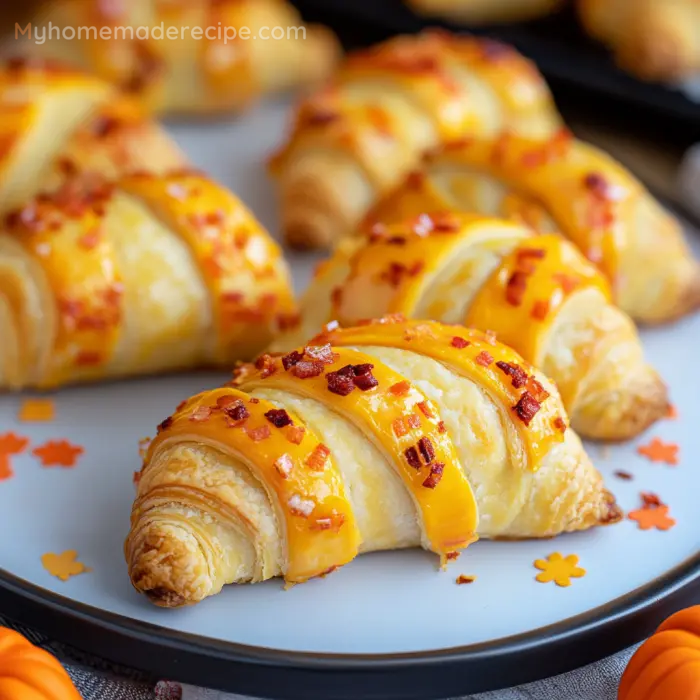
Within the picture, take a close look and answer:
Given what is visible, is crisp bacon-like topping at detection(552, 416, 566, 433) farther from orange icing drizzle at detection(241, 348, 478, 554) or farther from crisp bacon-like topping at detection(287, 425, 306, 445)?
crisp bacon-like topping at detection(287, 425, 306, 445)

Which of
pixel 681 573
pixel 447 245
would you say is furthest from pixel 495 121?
pixel 681 573

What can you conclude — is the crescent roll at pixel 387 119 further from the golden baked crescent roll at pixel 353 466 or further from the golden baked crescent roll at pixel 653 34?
the golden baked crescent roll at pixel 353 466

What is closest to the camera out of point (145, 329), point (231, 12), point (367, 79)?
point (145, 329)

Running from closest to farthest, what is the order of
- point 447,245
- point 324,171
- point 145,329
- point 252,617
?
1. point 252,617
2. point 447,245
3. point 145,329
4. point 324,171

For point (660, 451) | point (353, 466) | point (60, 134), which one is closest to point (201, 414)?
point (353, 466)

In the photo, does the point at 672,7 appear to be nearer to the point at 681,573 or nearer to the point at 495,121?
the point at 495,121

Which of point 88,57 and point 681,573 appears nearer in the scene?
point 681,573

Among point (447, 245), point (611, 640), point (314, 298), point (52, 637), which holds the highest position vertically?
point (447, 245)
